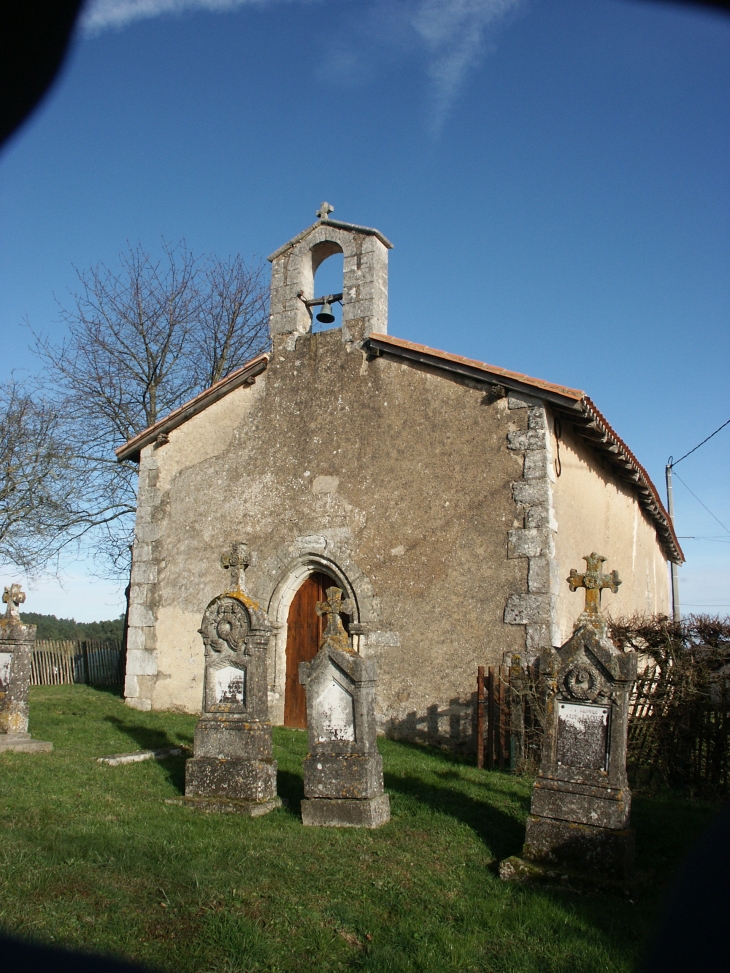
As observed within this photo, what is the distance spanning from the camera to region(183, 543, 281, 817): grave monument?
6816mm

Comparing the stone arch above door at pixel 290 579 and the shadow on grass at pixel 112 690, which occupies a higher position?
the stone arch above door at pixel 290 579

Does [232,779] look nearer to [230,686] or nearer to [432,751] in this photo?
[230,686]

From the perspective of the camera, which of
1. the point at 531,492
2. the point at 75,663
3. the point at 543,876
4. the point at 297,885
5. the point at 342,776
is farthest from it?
the point at 75,663

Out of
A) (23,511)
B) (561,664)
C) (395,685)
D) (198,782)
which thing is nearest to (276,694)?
(395,685)

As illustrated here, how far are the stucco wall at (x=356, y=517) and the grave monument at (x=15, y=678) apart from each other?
10.5 ft

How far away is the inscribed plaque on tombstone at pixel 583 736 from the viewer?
542 centimetres

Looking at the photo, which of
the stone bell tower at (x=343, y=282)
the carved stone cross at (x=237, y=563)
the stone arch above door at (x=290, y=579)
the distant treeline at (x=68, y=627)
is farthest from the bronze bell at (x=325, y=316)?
the distant treeline at (x=68, y=627)

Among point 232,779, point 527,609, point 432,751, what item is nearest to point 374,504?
point 527,609

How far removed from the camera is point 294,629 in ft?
39.2

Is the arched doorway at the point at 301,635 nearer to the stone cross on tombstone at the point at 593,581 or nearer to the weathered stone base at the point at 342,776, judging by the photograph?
the weathered stone base at the point at 342,776

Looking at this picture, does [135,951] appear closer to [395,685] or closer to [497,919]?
[497,919]

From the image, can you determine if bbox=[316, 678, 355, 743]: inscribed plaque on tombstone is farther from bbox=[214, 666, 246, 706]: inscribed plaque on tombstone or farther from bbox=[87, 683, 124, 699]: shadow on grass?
bbox=[87, 683, 124, 699]: shadow on grass

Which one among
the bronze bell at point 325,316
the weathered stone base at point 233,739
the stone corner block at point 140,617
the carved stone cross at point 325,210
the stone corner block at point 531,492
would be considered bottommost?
the weathered stone base at point 233,739

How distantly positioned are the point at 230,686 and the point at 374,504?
4.52 metres
